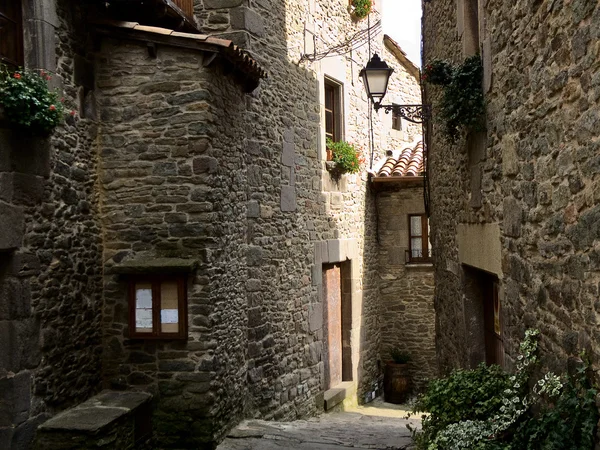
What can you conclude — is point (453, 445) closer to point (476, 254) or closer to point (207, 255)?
point (476, 254)

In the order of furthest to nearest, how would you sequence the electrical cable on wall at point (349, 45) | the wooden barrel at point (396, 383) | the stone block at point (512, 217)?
the wooden barrel at point (396, 383) < the electrical cable on wall at point (349, 45) < the stone block at point (512, 217)

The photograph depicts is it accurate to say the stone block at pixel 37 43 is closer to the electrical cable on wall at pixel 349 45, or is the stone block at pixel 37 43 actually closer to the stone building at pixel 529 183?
the stone building at pixel 529 183

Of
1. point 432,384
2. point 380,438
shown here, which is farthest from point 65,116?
point 380,438

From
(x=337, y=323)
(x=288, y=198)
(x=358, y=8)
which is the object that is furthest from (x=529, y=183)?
(x=358, y=8)

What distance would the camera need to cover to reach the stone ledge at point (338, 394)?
9.77 m

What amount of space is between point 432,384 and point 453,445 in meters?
0.89

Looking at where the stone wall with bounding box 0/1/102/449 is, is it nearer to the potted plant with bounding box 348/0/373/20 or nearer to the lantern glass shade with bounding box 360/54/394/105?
the lantern glass shade with bounding box 360/54/394/105

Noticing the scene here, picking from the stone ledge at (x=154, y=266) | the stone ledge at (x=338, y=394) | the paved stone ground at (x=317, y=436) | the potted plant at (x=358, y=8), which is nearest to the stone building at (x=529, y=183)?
the paved stone ground at (x=317, y=436)

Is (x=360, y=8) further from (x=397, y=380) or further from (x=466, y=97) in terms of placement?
(x=397, y=380)

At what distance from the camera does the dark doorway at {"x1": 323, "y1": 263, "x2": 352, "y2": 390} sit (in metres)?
10.3

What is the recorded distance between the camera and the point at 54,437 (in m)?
5.39

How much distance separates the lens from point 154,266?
247 inches

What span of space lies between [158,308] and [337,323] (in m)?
4.90

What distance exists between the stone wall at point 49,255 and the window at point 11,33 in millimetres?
75
